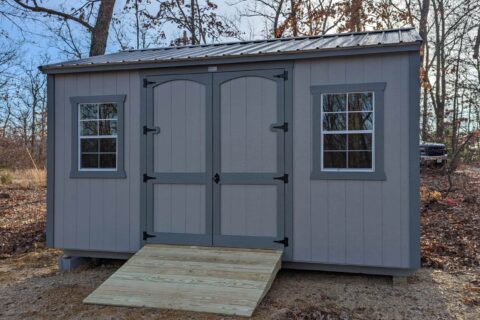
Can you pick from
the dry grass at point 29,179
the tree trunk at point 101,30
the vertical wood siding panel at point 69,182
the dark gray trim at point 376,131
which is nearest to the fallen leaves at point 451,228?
the dark gray trim at point 376,131

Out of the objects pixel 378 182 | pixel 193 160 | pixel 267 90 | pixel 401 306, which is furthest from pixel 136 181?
pixel 401 306

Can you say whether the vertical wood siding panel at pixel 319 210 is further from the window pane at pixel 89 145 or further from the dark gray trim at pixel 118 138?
the window pane at pixel 89 145

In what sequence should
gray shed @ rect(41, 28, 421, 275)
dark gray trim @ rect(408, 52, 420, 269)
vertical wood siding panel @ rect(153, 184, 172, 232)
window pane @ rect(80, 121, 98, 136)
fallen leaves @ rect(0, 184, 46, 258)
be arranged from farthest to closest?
fallen leaves @ rect(0, 184, 46, 258) → window pane @ rect(80, 121, 98, 136) → vertical wood siding panel @ rect(153, 184, 172, 232) → gray shed @ rect(41, 28, 421, 275) → dark gray trim @ rect(408, 52, 420, 269)

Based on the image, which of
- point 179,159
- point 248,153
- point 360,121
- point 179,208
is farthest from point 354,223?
point 179,159

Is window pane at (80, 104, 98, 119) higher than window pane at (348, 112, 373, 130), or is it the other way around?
window pane at (80, 104, 98, 119)

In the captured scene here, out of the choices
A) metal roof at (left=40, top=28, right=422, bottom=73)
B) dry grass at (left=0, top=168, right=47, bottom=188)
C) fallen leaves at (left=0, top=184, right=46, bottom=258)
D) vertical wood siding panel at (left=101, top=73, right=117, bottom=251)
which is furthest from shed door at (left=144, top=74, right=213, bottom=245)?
dry grass at (left=0, top=168, right=47, bottom=188)

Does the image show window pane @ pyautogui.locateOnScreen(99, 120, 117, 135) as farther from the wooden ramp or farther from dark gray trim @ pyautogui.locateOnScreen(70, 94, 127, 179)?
the wooden ramp

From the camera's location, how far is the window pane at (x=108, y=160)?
5.38 m

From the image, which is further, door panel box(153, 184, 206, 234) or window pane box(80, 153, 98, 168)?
window pane box(80, 153, 98, 168)

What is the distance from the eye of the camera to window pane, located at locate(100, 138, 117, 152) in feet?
17.6

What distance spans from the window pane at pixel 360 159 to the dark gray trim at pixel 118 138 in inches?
105

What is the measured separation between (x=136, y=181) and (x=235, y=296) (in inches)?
81.0

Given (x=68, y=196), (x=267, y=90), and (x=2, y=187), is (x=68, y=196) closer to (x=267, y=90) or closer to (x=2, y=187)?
(x=267, y=90)

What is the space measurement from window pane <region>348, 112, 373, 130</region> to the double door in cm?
73
